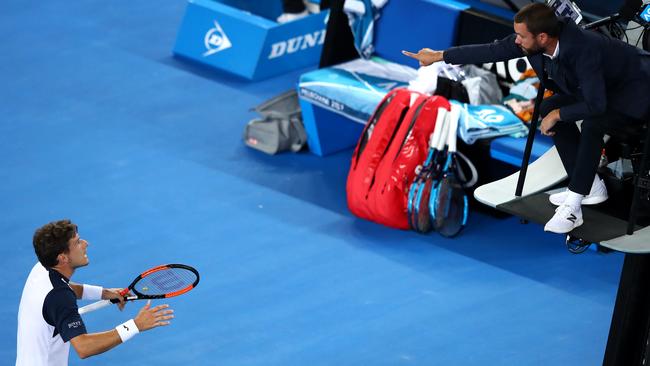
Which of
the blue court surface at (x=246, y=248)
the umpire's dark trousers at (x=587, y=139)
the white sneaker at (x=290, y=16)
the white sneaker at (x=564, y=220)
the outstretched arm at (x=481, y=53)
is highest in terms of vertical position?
the outstretched arm at (x=481, y=53)

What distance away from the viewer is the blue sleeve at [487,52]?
231 inches

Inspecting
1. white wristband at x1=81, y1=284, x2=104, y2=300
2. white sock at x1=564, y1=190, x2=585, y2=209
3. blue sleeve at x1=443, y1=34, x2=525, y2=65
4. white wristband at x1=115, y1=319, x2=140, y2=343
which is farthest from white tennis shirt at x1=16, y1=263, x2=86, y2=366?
white sock at x1=564, y1=190, x2=585, y2=209

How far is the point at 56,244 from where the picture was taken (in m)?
5.97

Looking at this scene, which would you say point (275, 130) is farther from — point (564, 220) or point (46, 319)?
point (564, 220)

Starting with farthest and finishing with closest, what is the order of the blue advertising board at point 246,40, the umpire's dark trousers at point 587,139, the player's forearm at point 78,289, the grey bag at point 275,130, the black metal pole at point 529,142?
1. the blue advertising board at point 246,40
2. the grey bag at point 275,130
3. the player's forearm at point 78,289
4. the black metal pole at point 529,142
5. the umpire's dark trousers at point 587,139

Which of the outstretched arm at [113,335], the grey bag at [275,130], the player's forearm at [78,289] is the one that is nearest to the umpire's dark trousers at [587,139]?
the outstretched arm at [113,335]

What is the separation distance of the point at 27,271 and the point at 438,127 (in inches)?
120

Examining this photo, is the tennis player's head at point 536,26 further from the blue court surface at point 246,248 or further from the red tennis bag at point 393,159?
the red tennis bag at point 393,159

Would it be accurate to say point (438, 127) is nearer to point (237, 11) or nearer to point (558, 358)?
point (558, 358)

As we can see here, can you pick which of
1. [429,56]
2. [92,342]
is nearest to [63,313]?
[92,342]

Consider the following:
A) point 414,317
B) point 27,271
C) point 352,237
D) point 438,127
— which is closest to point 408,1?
point 438,127

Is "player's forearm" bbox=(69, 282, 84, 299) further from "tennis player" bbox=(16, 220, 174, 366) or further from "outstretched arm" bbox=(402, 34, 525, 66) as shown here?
"outstretched arm" bbox=(402, 34, 525, 66)

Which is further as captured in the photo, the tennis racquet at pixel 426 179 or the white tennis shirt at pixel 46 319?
the tennis racquet at pixel 426 179

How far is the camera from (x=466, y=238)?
30.1 feet
